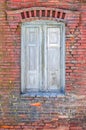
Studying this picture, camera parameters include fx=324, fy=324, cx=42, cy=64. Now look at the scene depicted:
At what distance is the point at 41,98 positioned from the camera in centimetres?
641

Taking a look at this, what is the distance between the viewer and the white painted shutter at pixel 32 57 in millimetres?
6445

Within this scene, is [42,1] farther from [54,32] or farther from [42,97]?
[42,97]

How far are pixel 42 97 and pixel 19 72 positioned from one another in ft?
2.20

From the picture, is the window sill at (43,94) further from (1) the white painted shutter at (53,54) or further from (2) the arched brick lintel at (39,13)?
(2) the arched brick lintel at (39,13)

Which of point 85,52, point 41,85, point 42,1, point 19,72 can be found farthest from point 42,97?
point 42,1

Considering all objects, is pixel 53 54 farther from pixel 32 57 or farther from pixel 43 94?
pixel 43 94

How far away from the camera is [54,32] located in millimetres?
6445

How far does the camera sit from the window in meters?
6.43

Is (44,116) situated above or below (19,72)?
below

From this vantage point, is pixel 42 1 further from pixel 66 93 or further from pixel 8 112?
pixel 8 112

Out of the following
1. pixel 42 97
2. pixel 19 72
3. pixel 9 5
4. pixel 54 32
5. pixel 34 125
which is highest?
pixel 9 5

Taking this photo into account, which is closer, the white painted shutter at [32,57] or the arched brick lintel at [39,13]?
the arched brick lintel at [39,13]

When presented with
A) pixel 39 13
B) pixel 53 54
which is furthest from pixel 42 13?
pixel 53 54

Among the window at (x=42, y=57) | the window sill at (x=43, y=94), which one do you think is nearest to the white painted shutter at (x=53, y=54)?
the window at (x=42, y=57)
